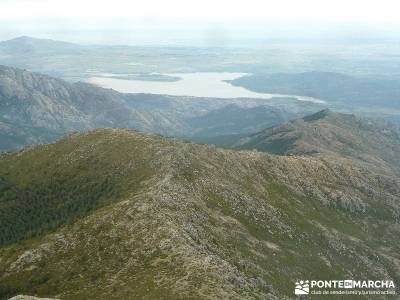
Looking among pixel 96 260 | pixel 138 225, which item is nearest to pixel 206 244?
pixel 138 225

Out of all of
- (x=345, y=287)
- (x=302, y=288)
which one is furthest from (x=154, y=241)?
(x=345, y=287)

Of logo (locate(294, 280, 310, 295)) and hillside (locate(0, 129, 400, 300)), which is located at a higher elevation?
hillside (locate(0, 129, 400, 300))

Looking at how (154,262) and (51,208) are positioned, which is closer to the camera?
(154,262)

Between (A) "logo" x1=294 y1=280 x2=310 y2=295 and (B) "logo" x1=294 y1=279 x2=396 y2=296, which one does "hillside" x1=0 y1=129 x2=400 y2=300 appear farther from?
(B) "logo" x1=294 y1=279 x2=396 y2=296

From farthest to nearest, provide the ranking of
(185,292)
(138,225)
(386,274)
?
(386,274)
(138,225)
(185,292)

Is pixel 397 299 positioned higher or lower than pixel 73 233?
lower

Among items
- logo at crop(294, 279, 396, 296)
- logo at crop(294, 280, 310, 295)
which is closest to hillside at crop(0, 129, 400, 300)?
logo at crop(294, 280, 310, 295)

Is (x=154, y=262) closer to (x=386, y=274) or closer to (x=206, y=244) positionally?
(x=206, y=244)

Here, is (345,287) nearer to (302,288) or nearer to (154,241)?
(302,288)

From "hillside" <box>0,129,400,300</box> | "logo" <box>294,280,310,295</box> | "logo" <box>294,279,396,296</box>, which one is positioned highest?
"hillside" <box>0,129,400,300</box>
